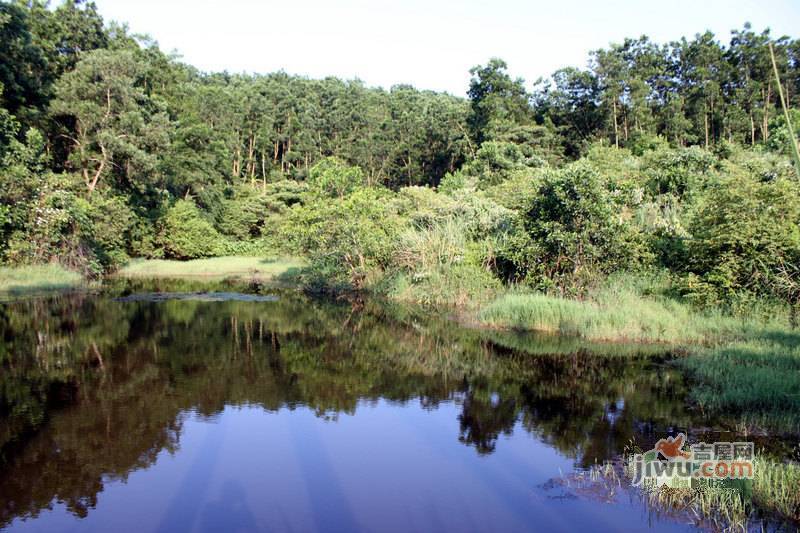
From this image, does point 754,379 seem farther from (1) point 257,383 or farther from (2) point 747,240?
(1) point 257,383

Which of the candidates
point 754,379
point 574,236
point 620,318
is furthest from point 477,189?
point 754,379

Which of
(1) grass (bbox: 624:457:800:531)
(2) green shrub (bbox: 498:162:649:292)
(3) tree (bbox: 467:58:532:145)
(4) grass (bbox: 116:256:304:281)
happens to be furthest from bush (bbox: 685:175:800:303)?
(3) tree (bbox: 467:58:532:145)

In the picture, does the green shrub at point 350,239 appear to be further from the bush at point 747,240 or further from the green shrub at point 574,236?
the bush at point 747,240

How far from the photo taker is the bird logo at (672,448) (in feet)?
23.8

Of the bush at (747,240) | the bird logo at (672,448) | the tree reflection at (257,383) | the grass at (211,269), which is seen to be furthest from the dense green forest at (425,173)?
the bird logo at (672,448)

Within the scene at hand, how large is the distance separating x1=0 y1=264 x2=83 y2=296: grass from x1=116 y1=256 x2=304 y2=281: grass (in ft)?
24.6

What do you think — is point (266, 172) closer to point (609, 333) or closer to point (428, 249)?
point (428, 249)

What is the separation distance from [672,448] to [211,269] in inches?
1217

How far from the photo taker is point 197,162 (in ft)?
141

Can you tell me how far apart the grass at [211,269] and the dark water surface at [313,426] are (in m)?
16.3

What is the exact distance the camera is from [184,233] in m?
37.8

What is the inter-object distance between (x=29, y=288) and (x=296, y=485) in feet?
65.6

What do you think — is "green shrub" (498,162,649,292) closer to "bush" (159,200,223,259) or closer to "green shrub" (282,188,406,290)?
"green shrub" (282,188,406,290)

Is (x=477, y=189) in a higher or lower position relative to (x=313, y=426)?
higher
